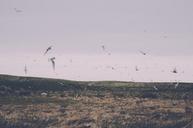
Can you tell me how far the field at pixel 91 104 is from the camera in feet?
350

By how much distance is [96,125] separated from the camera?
103 meters

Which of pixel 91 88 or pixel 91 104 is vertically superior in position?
pixel 91 88

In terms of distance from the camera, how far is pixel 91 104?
126 metres

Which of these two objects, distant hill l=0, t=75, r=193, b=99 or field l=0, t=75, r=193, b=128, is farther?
distant hill l=0, t=75, r=193, b=99

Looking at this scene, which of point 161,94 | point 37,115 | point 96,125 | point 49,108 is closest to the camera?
point 96,125

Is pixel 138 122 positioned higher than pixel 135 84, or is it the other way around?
pixel 135 84

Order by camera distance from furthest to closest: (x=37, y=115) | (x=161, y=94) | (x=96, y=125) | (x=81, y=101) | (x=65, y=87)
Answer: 1. (x=65, y=87)
2. (x=161, y=94)
3. (x=81, y=101)
4. (x=37, y=115)
5. (x=96, y=125)

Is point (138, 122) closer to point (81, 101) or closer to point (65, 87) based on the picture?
point (81, 101)

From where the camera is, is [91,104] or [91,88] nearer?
[91,104]

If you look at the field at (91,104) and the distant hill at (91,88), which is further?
the distant hill at (91,88)

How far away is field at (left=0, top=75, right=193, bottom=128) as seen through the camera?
106562 millimetres

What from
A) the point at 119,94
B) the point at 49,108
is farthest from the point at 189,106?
the point at 49,108

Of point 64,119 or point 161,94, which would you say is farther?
point 161,94

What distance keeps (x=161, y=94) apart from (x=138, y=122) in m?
37.2
